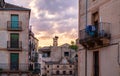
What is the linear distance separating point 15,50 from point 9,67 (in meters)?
2.36

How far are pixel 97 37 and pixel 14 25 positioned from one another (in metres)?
32.1

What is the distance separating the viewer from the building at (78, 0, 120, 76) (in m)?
23.5

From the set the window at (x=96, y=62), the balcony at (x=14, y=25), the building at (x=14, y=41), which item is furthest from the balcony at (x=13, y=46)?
the window at (x=96, y=62)

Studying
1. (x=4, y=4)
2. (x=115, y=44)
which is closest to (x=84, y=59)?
(x=115, y=44)

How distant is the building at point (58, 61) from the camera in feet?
361

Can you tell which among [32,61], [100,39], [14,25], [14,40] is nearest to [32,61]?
[32,61]

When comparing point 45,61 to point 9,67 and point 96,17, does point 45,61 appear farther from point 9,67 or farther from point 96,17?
point 96,17

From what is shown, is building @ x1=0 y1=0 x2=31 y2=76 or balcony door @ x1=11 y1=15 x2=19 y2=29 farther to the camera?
balcony door @ x1=11 y1=15 x2=19 y2=29

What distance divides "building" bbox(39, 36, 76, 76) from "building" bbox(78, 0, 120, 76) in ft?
258

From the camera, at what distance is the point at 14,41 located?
2173 inches

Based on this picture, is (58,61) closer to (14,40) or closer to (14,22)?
(14,40)

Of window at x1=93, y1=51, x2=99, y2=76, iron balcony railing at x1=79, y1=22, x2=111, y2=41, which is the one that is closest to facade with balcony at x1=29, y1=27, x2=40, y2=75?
window at x1=93, y1=51, x2=99, y2=76

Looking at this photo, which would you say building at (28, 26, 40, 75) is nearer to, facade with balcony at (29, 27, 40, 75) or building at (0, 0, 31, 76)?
facade with balcony at (29, 27, 40, 75)

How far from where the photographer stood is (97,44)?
25250 mm
